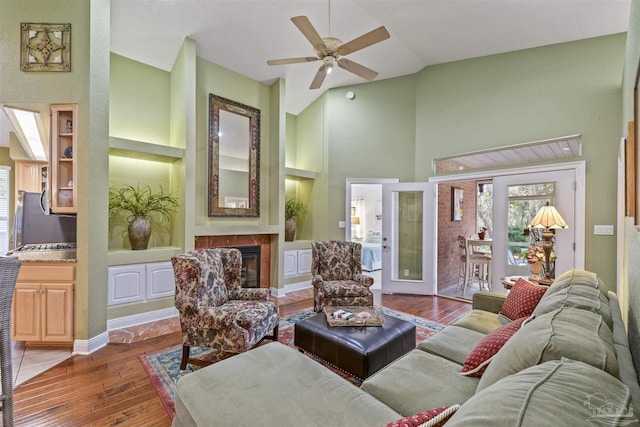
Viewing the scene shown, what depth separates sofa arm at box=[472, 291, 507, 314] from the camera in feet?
8.79

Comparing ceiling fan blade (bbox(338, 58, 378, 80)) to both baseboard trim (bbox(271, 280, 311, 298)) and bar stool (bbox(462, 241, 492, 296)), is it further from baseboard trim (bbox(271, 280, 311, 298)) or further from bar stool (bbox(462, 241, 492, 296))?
bar stool (bbox(462, 241, 492, 296))

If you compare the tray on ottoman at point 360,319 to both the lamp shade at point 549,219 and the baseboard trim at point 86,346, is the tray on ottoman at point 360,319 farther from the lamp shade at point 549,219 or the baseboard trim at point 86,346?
the baseboard trim at point 86,346

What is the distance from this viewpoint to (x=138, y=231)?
3660mm

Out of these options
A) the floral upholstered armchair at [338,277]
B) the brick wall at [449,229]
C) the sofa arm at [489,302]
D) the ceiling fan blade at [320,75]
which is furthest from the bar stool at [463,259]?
the ceiling fan blade at [320,75]

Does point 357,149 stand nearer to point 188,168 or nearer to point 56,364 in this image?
point 188,168

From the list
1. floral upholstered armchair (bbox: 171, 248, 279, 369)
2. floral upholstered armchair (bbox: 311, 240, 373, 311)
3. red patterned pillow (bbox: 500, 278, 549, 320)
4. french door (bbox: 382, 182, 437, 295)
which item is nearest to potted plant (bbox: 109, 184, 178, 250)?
floral upholstered armchair (bbox: 171, 248, 279, 369)

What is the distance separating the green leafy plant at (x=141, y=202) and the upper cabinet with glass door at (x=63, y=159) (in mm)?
671

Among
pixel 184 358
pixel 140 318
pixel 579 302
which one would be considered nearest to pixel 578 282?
pixel 579 302

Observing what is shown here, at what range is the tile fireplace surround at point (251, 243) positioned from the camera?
14.4ft

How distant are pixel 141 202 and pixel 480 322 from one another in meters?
4.01

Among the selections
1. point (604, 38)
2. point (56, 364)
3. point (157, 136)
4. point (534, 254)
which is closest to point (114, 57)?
point (157, 136)

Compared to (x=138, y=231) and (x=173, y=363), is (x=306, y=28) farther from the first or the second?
(x=173, y=363)

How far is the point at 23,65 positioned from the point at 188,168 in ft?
5.86

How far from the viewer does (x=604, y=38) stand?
3.38 meters
